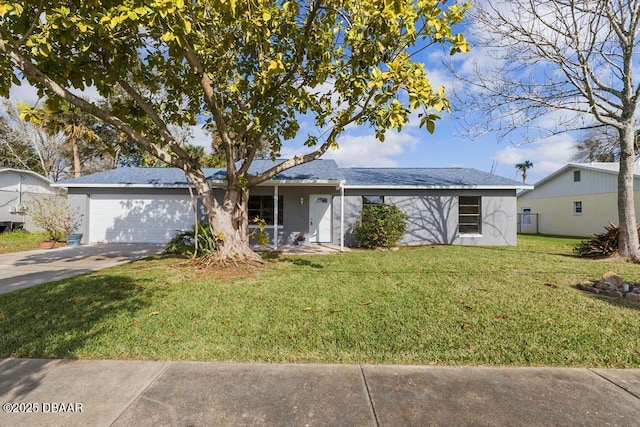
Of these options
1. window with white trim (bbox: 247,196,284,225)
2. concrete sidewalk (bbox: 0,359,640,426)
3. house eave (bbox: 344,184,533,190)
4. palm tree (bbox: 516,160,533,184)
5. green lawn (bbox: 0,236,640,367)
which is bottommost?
concrete sidewalk (bbox: 0,359,640,426)

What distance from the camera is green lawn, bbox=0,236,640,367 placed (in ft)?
11.0

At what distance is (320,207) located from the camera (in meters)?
13.7

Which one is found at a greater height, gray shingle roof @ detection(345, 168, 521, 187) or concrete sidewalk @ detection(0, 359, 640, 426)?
gray shingle roof @ detection(345, 168, 521, 187)

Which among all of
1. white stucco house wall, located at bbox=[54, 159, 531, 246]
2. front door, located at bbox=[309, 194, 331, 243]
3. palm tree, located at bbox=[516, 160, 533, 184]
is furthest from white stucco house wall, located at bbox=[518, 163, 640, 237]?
palm tree, located at bbox=[516, 160, 533, 184]

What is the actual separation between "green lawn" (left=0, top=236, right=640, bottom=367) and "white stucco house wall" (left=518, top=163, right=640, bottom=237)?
46.1ft

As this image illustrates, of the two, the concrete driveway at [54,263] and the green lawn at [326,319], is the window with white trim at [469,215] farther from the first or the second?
the concrete driveway at [54,263]

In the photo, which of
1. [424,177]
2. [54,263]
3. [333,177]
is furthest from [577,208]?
[54,263]

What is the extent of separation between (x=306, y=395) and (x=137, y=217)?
1398 cm

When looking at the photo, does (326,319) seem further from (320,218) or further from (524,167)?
(524,167)

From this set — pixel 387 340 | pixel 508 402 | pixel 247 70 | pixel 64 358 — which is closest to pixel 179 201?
pixel 247 70

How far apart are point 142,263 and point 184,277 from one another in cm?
277

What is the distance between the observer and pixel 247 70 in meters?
7.73

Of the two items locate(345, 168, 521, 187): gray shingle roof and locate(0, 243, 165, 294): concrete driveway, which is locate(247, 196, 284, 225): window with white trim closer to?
locate(345, 168, 521, 187): gray shingle roof

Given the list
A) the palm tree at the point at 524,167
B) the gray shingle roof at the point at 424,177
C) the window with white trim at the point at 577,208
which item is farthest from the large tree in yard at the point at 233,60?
the palm tree at the point at 524,167
